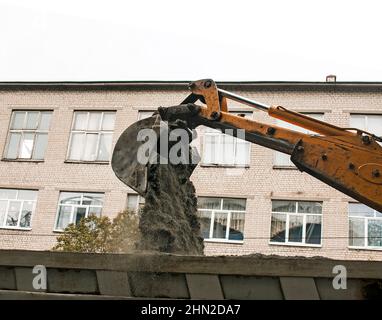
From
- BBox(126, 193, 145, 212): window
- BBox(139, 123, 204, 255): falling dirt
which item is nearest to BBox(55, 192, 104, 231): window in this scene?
BBox(126, 193, 145, 212): window

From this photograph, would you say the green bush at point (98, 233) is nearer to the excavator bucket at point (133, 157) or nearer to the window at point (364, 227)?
the window at point (364, 227)

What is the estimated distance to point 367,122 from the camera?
64.7 feet

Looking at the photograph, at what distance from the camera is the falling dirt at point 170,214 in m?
6.05

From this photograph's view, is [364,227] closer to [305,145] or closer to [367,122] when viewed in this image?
[367,122]

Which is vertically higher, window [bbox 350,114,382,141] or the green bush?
window [bbox 350,114,382,141]

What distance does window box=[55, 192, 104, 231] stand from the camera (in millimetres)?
20375

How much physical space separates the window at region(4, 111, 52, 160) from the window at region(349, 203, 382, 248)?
12044mm

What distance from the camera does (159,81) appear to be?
2133 centimetres

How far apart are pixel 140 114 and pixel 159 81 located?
1.49 metres

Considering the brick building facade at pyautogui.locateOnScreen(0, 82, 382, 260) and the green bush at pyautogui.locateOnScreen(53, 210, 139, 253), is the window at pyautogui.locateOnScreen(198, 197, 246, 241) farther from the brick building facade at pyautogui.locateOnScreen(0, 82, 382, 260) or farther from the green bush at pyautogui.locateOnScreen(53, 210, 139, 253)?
the green bush at pyautogui.locateOnScreen(53, 210, 139, 253)

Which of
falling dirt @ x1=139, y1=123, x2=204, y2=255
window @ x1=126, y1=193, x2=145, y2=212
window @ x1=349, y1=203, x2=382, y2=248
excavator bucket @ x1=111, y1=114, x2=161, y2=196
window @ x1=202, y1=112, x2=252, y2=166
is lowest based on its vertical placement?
falling dirt @ x1=139, y1=123, x2=204, y2=255

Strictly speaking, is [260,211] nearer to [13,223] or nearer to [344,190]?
[13,223]

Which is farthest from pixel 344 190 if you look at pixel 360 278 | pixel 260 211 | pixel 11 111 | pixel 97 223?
pixel 11 111

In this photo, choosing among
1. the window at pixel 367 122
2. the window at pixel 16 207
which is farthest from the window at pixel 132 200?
the window at pixel 367 122
